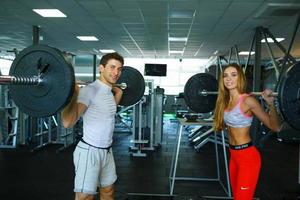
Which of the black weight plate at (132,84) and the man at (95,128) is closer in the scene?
the man at (95,128)

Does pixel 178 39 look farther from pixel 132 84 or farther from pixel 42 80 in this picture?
pixel 42 80

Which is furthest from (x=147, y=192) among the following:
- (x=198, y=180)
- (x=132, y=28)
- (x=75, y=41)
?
(x=75, y=41)

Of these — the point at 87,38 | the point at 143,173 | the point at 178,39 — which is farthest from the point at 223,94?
the point at 87,38

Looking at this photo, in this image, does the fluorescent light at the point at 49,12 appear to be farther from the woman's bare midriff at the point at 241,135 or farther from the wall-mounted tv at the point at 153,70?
the woman's bare midriff at the point at 241,135

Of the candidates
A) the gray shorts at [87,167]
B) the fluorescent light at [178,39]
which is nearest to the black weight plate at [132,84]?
the gray shorts at [87,167]

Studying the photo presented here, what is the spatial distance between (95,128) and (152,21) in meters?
3.94

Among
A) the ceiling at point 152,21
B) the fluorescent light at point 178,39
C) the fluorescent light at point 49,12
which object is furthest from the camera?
the fluorescent light at point 178,39

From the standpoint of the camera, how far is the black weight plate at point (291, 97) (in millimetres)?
1307

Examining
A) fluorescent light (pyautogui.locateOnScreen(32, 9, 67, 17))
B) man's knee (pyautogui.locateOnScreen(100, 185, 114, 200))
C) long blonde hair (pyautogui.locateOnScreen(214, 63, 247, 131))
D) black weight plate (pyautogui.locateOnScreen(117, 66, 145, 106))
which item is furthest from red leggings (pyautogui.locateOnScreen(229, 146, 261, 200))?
fluorescent light (pyautogui.locateOnScreen(32, 9, 67, 17))

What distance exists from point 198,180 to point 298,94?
2092 mm

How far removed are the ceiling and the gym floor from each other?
2.25 meters

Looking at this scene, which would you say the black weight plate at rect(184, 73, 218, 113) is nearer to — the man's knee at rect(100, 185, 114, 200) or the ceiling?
the man's knee at rect(100, 185, 114, 200)

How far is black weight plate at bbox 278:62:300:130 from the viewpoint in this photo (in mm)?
1307

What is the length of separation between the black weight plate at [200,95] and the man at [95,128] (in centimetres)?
125
